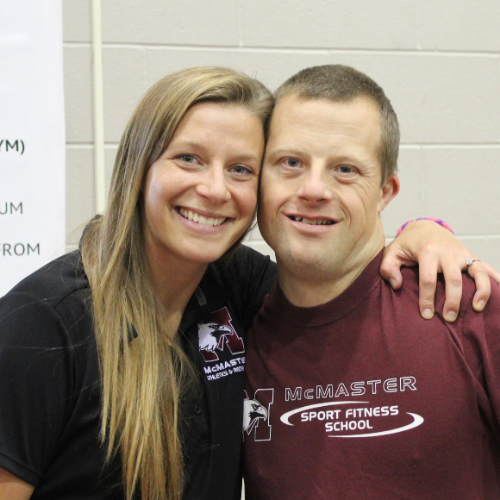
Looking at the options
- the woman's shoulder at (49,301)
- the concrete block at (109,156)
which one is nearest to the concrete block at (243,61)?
the concrete block at (109,156)

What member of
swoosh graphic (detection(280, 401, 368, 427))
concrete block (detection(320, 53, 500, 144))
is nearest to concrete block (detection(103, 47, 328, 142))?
concrete block (detection(320, 53, 500, 144))

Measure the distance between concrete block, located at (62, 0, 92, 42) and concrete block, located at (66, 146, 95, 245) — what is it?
36 centimetres

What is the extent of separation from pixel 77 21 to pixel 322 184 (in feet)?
3.76

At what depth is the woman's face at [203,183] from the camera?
1.07 meters

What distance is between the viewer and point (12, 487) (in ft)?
2.85

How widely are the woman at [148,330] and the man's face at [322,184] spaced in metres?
0.06

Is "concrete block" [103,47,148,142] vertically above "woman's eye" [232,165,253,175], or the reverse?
"concrete block" [103,47,148,142]

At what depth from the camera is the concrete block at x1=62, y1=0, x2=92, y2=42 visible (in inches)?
68.5

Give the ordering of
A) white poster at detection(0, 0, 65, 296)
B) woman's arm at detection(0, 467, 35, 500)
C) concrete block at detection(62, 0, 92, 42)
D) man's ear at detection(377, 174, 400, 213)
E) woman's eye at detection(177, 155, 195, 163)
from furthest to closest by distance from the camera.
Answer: concrete block at detection(62, 0, 92, 42)
white poster at detection(0, 0, 65, 296)
man's ear at detection(377, 174, 400, 213)
woman's eye at detection(177, 155, 195, 163)
woman's arm at detection(0, 467, 35, 500)

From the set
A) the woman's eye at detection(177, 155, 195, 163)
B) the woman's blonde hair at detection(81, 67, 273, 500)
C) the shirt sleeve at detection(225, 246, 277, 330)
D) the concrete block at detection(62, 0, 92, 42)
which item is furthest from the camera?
the concrete block at detection(62, 0, 92, 42)

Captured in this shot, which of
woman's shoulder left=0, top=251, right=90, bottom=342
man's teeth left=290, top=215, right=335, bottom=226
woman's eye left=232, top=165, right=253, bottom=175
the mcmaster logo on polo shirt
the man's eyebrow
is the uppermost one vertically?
the man's eyebrow

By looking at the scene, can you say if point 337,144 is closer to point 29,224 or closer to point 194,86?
point 194,86

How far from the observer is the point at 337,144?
1114 mm

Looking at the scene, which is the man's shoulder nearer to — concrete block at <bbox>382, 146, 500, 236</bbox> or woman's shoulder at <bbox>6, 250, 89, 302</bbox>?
woman's shoulder at <bbox>6, 250, 89, 302</bbox>
